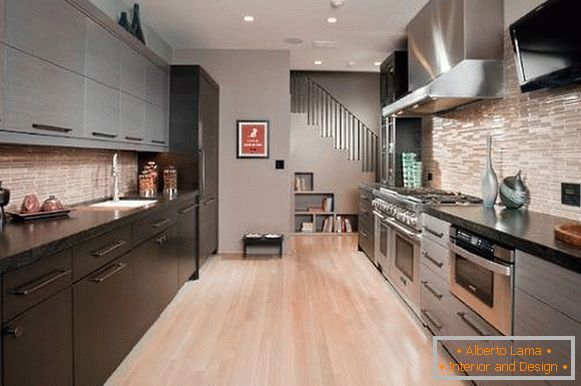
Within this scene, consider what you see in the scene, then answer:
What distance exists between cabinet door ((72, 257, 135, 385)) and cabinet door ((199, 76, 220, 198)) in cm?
238

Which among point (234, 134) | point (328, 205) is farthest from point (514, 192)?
point (328, 205)

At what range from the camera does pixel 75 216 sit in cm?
259

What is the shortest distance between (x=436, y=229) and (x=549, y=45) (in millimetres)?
1257

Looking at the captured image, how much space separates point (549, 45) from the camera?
8.16 ft

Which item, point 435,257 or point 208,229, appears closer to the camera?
point 435,257

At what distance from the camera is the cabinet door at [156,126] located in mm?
4156

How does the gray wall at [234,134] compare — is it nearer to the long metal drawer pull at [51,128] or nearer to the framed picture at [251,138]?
the framed picture at [251,138]

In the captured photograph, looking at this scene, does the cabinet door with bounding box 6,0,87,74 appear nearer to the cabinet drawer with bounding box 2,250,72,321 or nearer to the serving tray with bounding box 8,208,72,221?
the serving tray with bounding box 8,208,72,221

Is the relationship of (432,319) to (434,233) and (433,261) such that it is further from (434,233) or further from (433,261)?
(434,233)

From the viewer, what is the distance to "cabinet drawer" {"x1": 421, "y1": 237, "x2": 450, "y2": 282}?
2848mm

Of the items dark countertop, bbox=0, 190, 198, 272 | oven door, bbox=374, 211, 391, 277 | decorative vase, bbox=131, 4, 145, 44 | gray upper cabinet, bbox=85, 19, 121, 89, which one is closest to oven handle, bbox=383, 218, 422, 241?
oven door, bbox=374, 211, 391, 277

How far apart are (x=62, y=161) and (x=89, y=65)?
75 cm

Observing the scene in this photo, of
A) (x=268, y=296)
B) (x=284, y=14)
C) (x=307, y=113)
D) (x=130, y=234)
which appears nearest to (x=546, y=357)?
(x=130, y=234)

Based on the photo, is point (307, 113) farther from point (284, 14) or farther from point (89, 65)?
point (89, 65)
